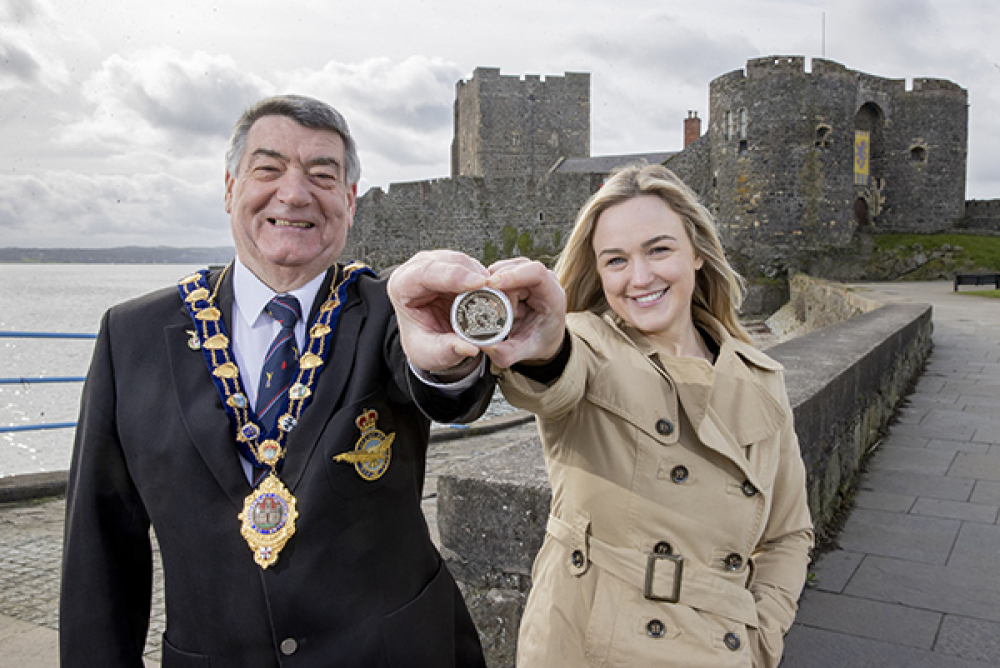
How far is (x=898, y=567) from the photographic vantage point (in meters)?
3.14

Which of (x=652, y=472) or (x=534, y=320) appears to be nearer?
(x=534, y=320)

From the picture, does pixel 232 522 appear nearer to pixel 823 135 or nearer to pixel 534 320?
pixel 534 320

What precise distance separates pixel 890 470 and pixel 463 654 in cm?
372

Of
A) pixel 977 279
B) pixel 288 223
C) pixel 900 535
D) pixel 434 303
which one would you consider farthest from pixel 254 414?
pixel 977 279

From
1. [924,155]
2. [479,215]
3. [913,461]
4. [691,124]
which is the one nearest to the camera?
[913,461]

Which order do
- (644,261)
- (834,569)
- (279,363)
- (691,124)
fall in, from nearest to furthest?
1. (279,363)
2. (644,261)
3. (834,569)
4. (691,124)

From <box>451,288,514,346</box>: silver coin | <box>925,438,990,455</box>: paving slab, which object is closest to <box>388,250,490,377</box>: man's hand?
<box>451,288,514,346</box>: silver coin

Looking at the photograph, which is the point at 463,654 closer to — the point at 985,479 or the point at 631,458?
the point at 631,458

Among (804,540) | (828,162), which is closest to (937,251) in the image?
(828,162)

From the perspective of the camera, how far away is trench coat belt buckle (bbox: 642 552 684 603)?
1.34m

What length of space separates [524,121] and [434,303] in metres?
38.9

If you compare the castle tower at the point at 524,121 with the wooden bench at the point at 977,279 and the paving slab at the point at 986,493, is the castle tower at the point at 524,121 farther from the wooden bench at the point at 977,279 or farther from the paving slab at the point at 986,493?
the paving slab at the point at 986,493

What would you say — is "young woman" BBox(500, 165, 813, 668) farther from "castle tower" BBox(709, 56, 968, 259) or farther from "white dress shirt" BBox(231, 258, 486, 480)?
"castle tower" BBox(709, 56, 968, 259)

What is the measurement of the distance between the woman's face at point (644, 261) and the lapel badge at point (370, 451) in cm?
51
